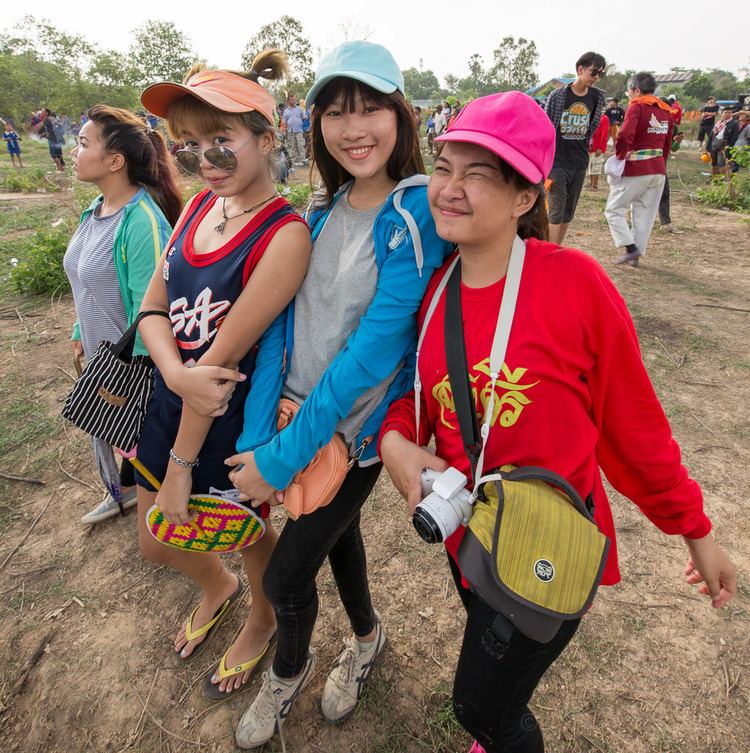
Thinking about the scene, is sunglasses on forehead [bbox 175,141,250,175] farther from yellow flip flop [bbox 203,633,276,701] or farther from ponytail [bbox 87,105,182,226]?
yellow flip flop [bbox 203,633,276,701]

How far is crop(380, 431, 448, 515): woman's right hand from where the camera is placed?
1.28 metres

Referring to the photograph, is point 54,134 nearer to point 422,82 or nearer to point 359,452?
point 359,452

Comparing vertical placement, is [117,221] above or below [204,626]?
above

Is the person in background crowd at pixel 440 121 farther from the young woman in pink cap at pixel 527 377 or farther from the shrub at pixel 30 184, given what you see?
the young woman in pink cap at pixel 527 377

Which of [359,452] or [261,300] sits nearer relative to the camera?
[261,300]

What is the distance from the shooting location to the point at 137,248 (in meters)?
2.12

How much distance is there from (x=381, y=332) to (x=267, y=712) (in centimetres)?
161

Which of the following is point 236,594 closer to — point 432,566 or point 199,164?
point 432,566

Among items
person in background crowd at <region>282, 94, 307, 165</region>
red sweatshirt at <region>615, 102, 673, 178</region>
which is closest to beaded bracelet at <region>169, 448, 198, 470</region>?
red sweatshirt at <region>615, 102, 673, 178</region>

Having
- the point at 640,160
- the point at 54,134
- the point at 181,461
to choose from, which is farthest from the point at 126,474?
the point at 54,134

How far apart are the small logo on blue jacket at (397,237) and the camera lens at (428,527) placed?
70 cm

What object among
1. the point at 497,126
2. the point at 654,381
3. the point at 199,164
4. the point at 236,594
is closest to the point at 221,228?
the point at 199,164

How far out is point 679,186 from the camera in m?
11.5

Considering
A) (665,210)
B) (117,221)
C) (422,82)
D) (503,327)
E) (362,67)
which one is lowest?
(665,210)
